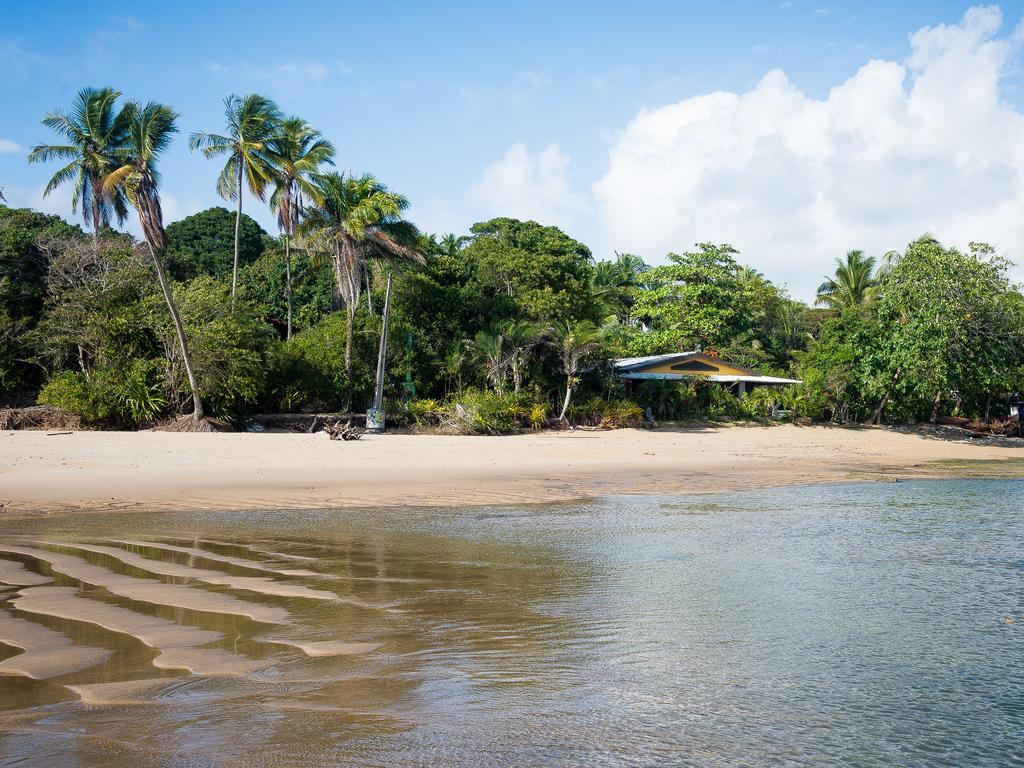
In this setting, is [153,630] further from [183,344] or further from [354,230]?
[354,230]

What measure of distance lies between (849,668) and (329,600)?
11.6 ft

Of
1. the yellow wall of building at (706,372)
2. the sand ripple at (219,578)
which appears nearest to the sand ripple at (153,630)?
the sand ripple at (219,578)

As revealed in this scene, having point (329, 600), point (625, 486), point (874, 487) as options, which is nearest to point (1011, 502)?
point (874, 487)

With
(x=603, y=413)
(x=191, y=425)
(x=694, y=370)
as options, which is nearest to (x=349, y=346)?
(x=191, y=425)

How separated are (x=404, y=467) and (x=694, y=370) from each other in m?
20.1

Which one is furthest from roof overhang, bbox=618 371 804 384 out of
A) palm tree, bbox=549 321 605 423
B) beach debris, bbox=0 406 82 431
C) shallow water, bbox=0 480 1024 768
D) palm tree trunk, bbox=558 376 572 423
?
shallow water, bbox=0 480 1024 768

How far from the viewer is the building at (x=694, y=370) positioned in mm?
32562

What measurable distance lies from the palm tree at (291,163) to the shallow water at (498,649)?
22.7 metres

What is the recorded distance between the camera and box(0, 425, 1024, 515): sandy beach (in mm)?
12422

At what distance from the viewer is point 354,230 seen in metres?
26.5

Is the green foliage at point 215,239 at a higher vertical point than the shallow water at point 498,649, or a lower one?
higher

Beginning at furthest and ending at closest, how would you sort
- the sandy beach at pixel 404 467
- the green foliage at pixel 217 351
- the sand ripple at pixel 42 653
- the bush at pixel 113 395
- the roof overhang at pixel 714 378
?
1. the roof overhang at pixel 714 378
2. the green foliage at pixel 217 351
3. the bush at pixel 113 395
4. the sandy beach at pixel 404 467
5. the sand ripple at pixel 42 653

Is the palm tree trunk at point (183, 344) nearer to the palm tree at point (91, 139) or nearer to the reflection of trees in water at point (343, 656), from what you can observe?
the palm tree at point (91, 139)

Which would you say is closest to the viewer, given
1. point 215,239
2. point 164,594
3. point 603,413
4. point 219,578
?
point 164,594
